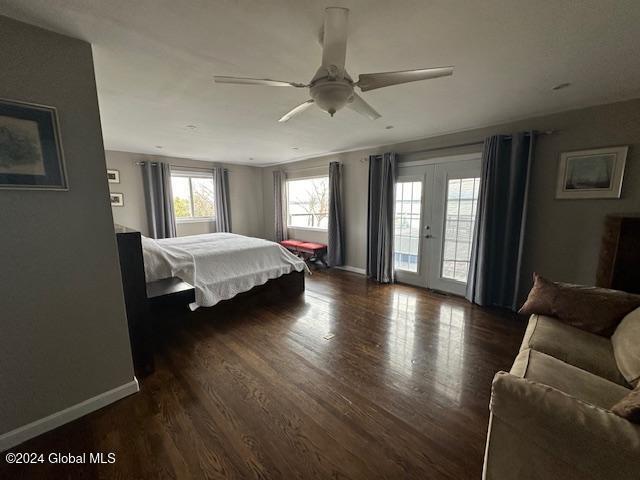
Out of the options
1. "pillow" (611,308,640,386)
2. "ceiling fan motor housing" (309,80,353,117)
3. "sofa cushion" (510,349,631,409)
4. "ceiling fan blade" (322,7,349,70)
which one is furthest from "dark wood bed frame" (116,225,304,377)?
"pillow" (611,308,640,386)

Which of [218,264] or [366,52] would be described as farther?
[218,264]

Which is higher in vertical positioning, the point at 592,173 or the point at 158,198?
the point at 592,173

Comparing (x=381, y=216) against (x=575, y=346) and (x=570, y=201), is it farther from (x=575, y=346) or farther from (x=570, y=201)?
(x=575, y=346)

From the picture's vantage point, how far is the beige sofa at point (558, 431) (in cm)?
76

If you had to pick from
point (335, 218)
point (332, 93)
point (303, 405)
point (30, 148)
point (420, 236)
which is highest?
point (332, 93)

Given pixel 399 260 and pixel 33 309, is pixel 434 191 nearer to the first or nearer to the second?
pixel 399 260

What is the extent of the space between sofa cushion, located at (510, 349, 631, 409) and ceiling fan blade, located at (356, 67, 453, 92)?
5.21ft

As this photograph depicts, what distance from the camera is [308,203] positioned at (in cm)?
566

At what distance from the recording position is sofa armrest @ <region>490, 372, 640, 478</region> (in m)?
0.75

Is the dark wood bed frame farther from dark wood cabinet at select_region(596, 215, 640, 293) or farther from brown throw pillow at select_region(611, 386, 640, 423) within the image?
dark wood cabinet at select_region(596, 215, 640, 293)

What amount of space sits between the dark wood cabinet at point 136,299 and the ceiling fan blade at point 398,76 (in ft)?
6.17

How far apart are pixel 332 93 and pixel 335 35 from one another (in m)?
0.25

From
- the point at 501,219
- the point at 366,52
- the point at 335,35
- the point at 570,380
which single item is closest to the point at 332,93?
the point at 335,35

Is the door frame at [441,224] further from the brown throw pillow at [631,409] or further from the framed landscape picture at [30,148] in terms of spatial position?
the framed landscape picture at [30,148]
